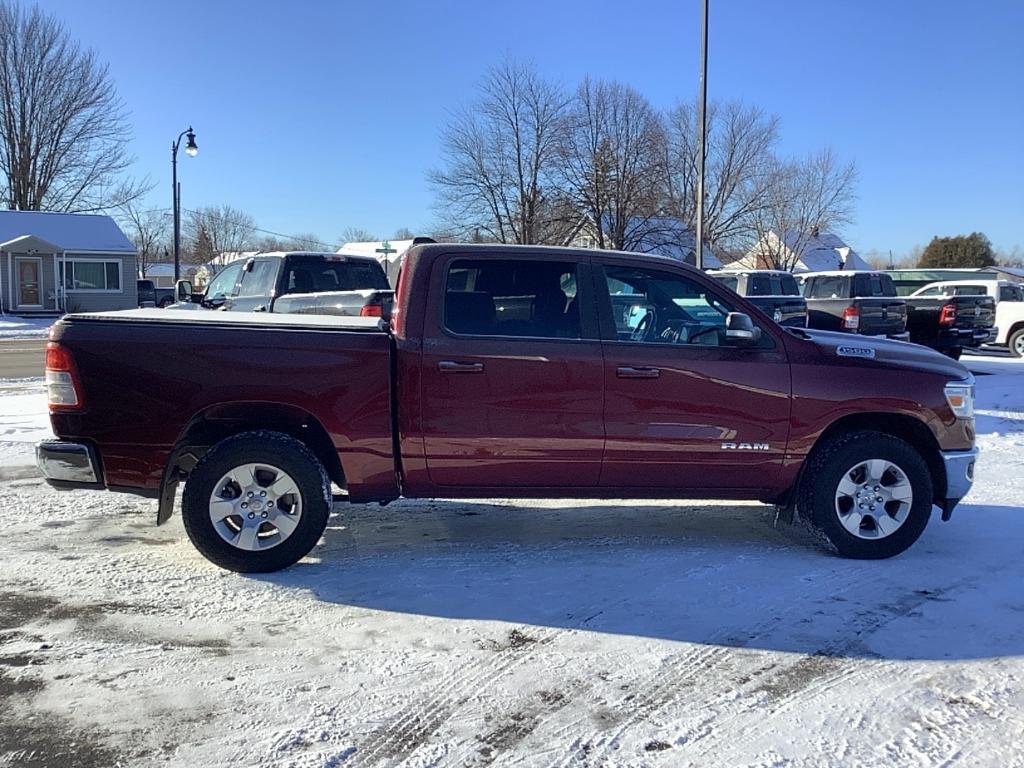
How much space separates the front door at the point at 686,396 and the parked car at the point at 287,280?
5.51 metres

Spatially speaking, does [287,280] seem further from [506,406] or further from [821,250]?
[821,250]

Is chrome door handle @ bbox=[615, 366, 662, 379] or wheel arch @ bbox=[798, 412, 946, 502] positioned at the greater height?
chrome door handle @ bbox=[615, 366, 662, 379]

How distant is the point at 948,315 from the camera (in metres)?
16.9

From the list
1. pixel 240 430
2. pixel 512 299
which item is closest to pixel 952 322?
pixel 512 299

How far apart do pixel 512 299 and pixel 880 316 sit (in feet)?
41.2

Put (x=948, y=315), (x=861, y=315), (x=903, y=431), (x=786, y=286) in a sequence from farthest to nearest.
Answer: (x=786, y=286) → (x=948, y=315) → (x=861, y=315) → (x=903, y=431)

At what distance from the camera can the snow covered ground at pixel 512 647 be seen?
323 centimetres

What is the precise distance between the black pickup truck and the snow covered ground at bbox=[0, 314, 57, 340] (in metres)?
25.1

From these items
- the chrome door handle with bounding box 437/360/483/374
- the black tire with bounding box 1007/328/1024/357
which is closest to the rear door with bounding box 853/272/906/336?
the black tire with bounding box 1007/328/1024/357

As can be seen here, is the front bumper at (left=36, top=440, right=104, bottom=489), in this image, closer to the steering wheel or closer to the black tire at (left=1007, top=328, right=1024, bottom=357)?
the steering wheel

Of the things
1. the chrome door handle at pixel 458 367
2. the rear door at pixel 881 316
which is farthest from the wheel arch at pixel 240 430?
the rear door at pixel 881 316

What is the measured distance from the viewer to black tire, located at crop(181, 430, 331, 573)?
486 cm

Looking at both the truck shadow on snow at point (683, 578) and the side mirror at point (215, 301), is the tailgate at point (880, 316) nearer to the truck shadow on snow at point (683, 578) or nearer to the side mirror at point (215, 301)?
the truck shadow on snow at point (683, 578)

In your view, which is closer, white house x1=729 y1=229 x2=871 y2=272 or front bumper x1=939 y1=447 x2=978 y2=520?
front bumper x1=939 y1=447 x2=978 y2=520
